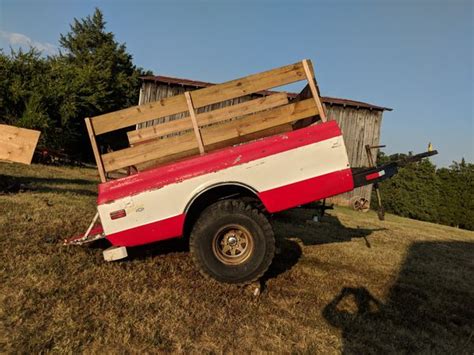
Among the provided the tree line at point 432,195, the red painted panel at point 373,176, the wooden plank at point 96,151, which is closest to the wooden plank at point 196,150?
the wooden plank at point 96,151

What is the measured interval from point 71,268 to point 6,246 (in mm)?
1141

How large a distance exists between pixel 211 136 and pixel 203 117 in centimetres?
25

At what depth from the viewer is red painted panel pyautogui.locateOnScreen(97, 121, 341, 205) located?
4.06m

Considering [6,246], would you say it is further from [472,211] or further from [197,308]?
[472,211]

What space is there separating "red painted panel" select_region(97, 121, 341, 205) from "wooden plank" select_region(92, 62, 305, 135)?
2.18ft

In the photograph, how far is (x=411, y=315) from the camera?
410cm

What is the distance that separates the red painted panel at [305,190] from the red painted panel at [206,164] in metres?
0.42

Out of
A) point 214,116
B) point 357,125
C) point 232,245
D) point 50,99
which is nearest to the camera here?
point 232,245

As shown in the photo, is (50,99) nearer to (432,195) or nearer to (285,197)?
(285,197)

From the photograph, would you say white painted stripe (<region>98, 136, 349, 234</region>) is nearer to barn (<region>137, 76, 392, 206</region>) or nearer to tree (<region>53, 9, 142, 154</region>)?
barn (<region>137, 76, 392, 206</region>)

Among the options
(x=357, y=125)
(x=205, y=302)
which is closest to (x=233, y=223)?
(x=205, y=302)

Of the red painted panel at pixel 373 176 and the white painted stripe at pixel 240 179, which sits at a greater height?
the white painted stripe at pixel 240 179

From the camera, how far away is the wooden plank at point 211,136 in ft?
14.0

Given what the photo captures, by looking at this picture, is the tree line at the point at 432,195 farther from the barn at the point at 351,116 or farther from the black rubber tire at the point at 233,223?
the black rubber tire at the point at 233,223
